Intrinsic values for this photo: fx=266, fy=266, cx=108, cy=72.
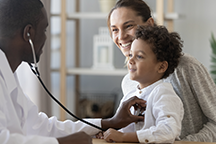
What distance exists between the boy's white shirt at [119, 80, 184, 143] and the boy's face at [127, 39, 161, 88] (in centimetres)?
4

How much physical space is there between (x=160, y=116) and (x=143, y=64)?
0.75 ft

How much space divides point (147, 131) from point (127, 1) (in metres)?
0.76

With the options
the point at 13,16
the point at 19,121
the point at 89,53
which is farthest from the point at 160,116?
the point at 89,53

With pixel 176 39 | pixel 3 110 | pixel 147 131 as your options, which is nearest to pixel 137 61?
pixel 176 39

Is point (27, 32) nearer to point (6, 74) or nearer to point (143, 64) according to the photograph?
point (6, 74)

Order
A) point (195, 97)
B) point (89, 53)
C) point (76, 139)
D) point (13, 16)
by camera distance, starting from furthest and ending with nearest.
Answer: point (89, 53) → point (195, 97) → point (13, 16) → point (76, 139)

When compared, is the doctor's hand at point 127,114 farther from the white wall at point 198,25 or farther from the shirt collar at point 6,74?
the white wall at point 198,25

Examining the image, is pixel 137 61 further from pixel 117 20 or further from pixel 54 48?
pixel 54 48

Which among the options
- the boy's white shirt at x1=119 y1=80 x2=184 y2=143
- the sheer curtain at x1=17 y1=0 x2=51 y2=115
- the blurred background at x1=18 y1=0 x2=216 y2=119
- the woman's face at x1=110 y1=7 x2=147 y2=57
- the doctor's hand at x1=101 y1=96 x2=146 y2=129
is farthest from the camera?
the blurred background at x1=18 y1=0 x2=216 y2=119

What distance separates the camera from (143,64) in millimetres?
1014

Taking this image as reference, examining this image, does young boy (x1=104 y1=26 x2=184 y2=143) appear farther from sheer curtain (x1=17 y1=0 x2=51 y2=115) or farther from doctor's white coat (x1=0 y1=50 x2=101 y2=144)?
sheer curtain (x1=17 y1=0 x2=51 y2=115)

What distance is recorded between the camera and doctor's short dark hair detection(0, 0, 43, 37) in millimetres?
841

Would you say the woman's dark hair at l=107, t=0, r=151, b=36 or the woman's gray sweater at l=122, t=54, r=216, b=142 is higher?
the woman's dark hair at l=107, t=0, r=151, b=36

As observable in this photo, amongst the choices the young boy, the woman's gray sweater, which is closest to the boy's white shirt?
the young boy
